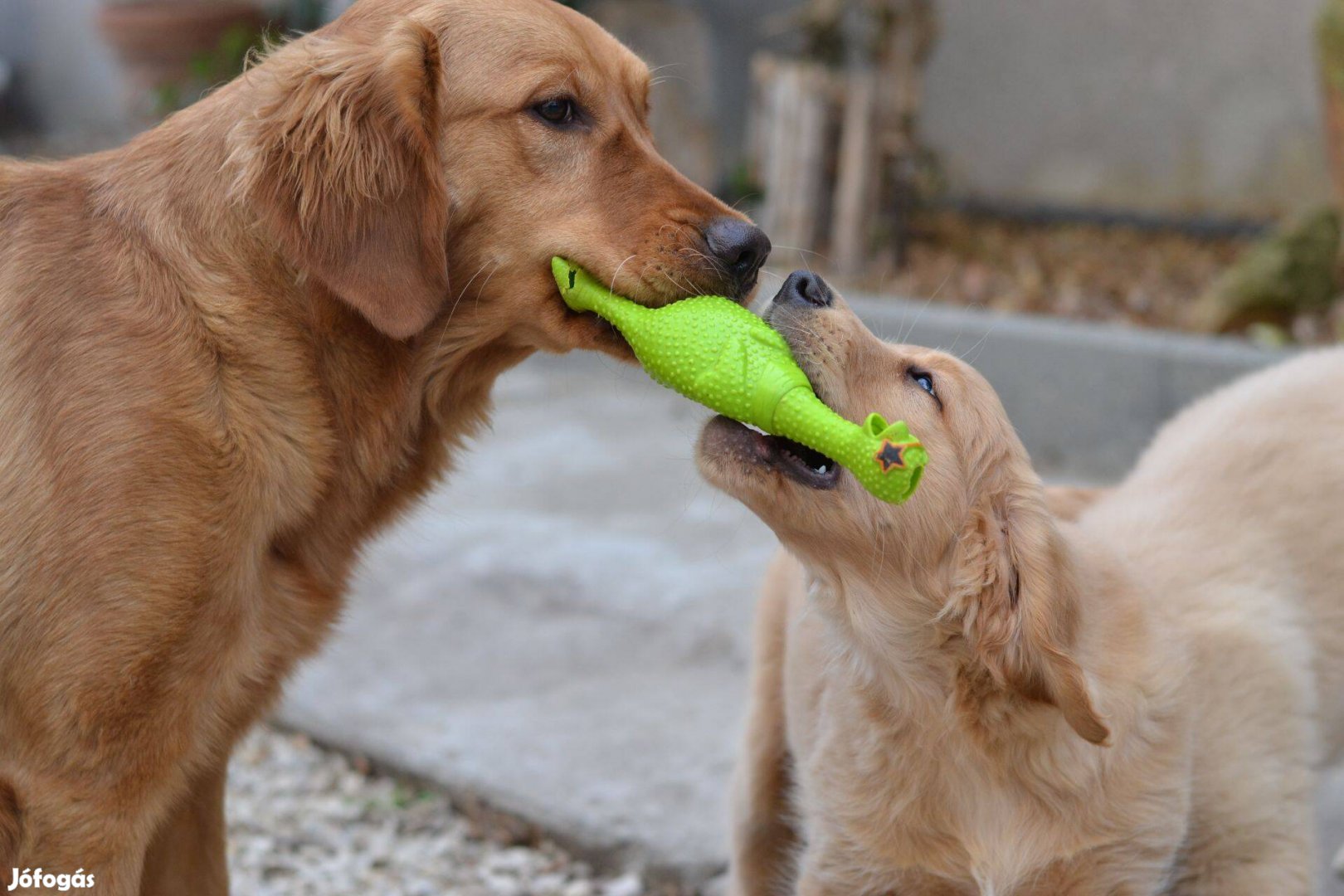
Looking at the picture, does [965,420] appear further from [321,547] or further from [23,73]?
[23,73]

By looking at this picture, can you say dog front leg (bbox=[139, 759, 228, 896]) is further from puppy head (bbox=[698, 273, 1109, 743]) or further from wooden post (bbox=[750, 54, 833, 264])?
wooden post (bbox=[750, 54, 833, 264])

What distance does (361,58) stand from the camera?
2.74 metres

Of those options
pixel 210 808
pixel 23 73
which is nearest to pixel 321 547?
pixel 210 808

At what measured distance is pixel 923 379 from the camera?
2891 millimetres

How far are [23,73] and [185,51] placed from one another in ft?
12.5

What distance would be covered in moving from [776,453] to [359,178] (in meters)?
0.97

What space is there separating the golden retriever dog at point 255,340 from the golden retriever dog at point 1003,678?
48 centimetres

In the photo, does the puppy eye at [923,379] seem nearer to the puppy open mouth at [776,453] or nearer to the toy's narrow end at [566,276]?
the puppy open mouth at [776,453]

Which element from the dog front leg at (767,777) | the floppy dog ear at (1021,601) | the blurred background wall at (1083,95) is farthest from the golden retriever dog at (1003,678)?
the blurred background wall at (1083,95)

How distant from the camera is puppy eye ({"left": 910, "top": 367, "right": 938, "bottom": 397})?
287cm

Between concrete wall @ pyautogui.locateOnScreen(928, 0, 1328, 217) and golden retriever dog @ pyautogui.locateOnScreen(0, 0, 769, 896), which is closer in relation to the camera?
golden retriever dog @ pyautogui.locateOnScreen(0, 0, 769, 896)

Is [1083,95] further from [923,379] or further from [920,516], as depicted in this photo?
[920,516]

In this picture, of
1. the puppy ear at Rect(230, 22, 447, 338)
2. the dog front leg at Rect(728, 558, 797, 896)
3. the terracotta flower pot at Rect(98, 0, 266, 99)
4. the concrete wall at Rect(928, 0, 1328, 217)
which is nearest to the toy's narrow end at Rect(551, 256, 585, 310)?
the puppy ear at Rect(230, 22, 447, 338)

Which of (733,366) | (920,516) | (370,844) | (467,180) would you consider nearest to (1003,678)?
(920,516)
